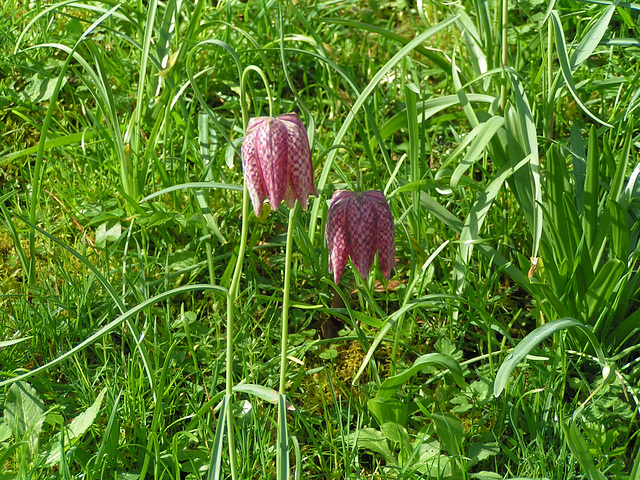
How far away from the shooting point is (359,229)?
1.29m

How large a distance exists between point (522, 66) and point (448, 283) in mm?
888

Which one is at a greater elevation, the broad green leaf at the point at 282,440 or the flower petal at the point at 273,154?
the flower petal at the point at 273,154

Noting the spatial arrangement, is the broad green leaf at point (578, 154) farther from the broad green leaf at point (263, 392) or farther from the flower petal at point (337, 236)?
the broad green leaf at point (263, 392)

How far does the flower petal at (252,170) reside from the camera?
1.13 m

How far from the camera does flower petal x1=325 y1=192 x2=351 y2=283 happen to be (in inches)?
51.1

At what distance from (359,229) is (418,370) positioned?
0.33m

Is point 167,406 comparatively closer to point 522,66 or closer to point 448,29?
point 522,66

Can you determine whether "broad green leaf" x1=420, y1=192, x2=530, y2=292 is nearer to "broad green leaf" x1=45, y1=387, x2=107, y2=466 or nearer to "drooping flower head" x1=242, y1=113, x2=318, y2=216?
"drooping flower head" x1=242, y1=113, x2=318, y2=216

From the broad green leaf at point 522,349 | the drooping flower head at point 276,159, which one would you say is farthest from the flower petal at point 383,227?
the broad green leaf at point 522,349

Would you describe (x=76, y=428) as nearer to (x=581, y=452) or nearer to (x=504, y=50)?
(x=581, y=452)

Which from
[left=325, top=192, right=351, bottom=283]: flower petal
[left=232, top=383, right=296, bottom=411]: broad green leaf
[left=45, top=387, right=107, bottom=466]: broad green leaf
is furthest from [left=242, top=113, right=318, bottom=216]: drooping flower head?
[left=45, top=387, right=107, bottom=466]: broad green leaf

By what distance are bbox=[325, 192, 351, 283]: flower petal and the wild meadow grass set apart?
8 cm

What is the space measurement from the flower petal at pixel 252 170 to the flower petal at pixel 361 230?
0.67 ft

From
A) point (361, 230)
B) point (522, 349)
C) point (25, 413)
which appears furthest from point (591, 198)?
point (25, 413)
